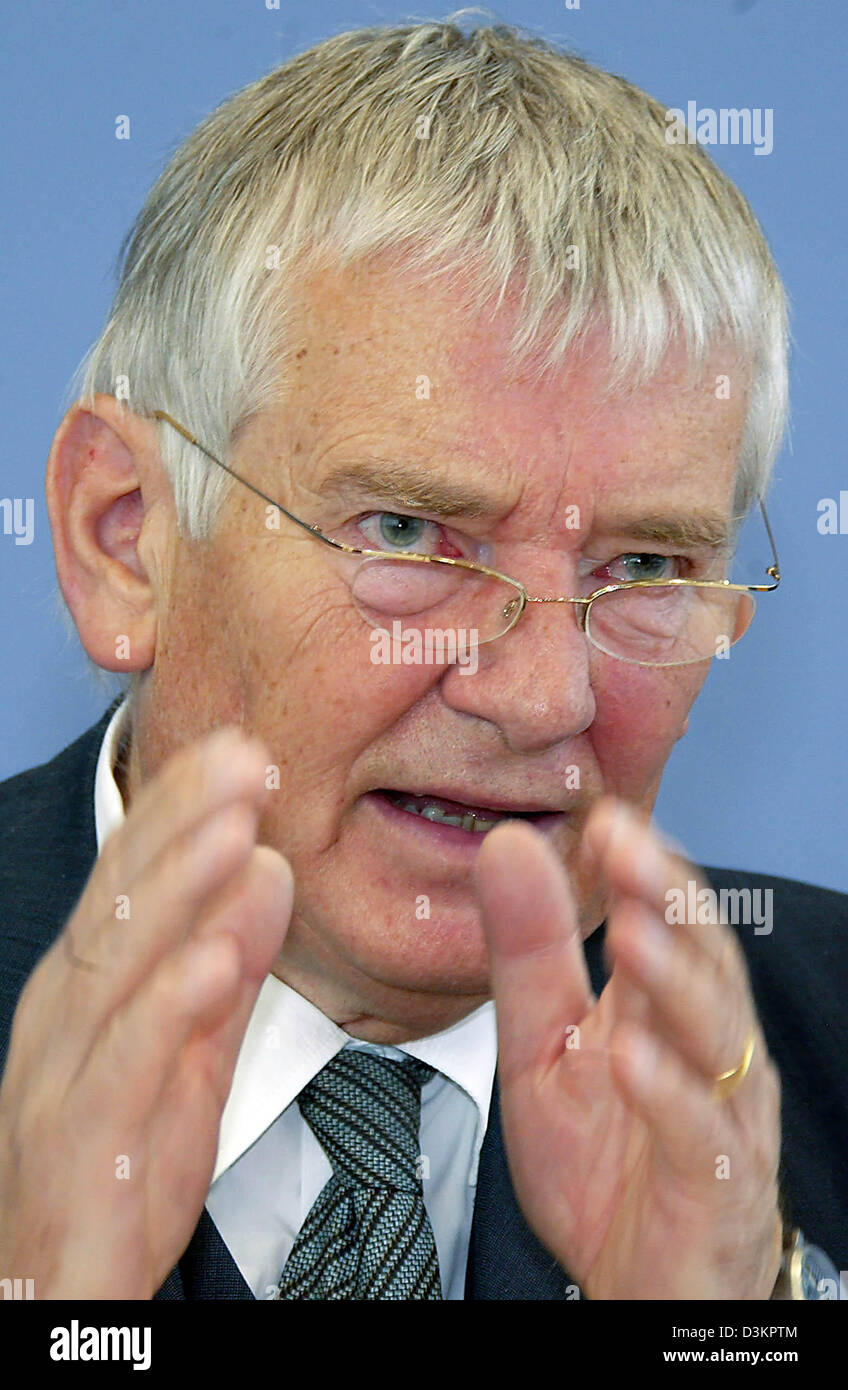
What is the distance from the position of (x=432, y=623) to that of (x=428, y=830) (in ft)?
0.58

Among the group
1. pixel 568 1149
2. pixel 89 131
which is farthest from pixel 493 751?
pixel 89 131

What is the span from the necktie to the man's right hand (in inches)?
9.1

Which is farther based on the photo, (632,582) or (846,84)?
(846,84)

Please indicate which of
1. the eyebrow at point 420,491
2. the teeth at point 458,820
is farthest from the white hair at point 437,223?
the teeth at point 458,820

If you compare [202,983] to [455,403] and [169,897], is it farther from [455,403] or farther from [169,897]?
[455,403]

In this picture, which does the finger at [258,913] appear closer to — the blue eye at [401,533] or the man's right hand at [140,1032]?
the man's right hand at [140,1032]

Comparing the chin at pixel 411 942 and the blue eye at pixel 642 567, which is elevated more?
the blue eye at pixel 642 567

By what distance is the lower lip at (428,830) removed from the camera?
1.31m

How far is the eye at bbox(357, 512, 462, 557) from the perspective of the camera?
1340 mm

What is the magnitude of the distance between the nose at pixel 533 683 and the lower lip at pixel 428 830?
9 cm

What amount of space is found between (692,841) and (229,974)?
1088 millimetres

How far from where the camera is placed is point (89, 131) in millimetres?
1786

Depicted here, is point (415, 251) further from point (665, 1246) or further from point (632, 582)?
point (665, 1246)
